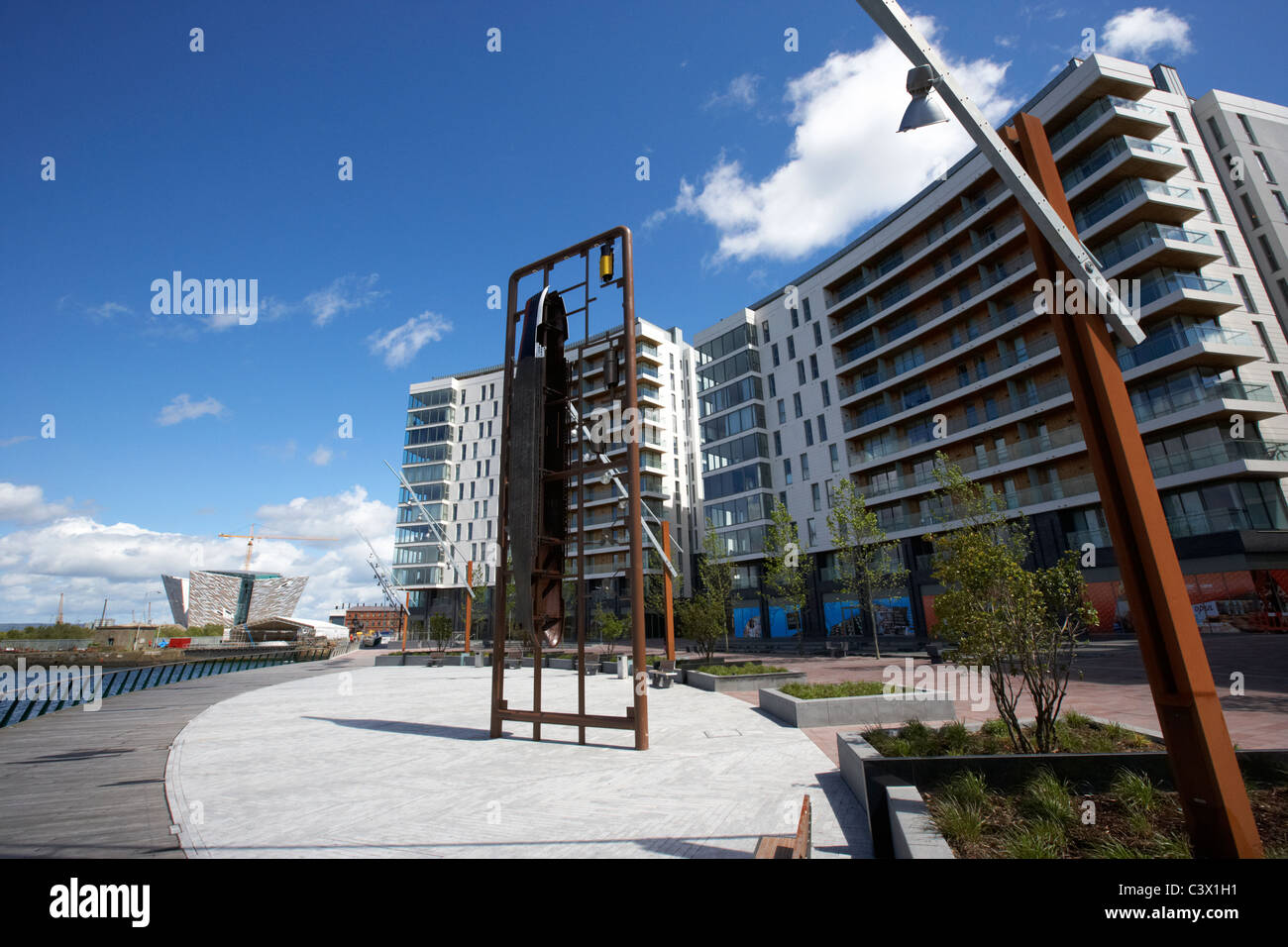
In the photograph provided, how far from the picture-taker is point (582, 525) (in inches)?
359

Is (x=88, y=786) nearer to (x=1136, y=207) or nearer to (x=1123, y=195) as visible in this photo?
(x=1136, y=207)

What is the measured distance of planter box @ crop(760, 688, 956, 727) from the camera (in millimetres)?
10091

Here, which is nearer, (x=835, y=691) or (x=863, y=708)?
(x=863, y=708)

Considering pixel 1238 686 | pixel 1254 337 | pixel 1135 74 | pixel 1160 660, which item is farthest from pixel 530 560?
pixel 1135 74

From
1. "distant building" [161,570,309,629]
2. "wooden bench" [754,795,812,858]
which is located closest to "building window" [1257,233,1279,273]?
"wooden bench" [754,795,812,858]

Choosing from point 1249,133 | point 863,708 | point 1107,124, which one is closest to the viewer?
point 863,708

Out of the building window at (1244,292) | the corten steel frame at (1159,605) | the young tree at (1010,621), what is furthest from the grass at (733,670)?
the building window at (1244,292)

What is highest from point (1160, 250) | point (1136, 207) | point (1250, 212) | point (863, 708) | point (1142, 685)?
point (1250, 212)

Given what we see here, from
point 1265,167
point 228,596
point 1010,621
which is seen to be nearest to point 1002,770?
point 1010,621

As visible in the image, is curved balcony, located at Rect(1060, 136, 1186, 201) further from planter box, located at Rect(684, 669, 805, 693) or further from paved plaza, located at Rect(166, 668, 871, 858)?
paved plaza, located at Rect(166, 668, 871, 858)

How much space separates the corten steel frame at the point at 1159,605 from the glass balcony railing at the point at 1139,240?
36301 mm

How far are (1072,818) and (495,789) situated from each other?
5626mm

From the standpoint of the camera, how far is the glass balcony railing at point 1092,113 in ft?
106

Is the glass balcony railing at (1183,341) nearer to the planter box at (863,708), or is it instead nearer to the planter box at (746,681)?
the planter box at (746,681)
